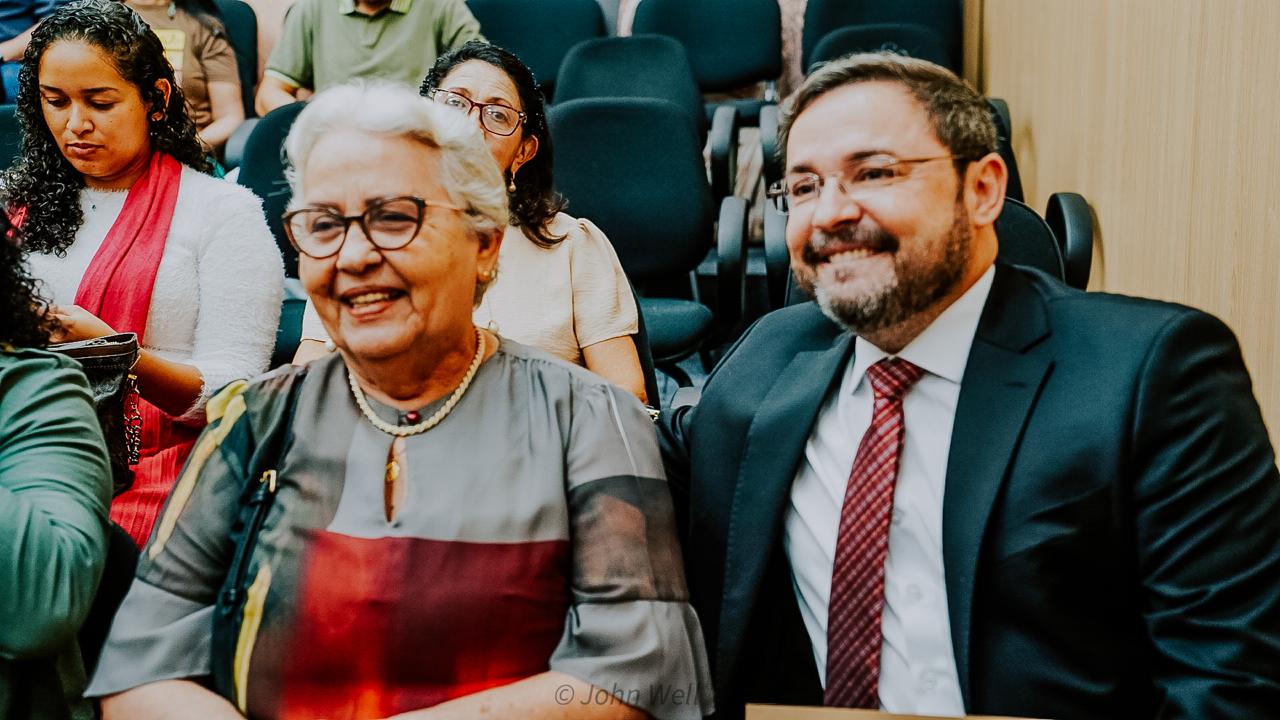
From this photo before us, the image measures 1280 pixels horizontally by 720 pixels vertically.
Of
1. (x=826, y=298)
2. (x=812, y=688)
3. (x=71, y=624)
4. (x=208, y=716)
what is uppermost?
(x=826, y=298)

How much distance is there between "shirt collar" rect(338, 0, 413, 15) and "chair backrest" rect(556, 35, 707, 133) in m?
0.57

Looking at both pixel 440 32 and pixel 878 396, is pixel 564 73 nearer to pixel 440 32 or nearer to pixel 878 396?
pixel 440 32

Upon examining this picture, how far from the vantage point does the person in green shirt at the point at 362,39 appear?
3932 mm

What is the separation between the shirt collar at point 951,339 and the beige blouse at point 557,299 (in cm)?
Answer: 84

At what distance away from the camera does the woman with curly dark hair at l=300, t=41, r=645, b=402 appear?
6.76 feet

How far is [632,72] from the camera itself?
4.11 m

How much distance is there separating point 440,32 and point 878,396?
9.96ft

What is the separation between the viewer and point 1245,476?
1.14 m

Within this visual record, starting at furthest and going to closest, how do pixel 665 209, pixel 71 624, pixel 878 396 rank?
pixel 665 209 → pixel 878 396 → pixel 71 624

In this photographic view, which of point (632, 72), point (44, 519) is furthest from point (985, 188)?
point (632, 72)

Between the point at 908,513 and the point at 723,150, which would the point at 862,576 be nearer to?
the point at 908,513

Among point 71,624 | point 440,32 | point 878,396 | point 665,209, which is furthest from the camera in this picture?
point 440,32

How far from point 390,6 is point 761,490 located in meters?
3.07

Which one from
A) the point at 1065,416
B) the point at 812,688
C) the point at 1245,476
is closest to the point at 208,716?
the point at 812,688
